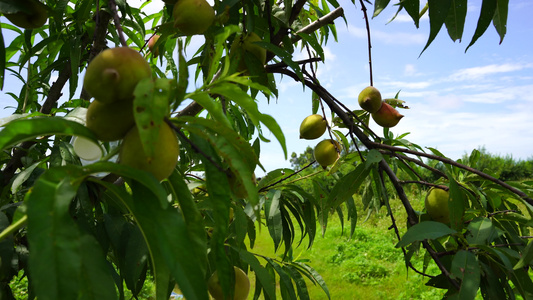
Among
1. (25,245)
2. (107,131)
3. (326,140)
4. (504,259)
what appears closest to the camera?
(107,131)

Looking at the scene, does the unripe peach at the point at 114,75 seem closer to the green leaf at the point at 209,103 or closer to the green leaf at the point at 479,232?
the green leaf at the point at 209,103

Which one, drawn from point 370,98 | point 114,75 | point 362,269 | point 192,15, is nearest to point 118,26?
point 114,75

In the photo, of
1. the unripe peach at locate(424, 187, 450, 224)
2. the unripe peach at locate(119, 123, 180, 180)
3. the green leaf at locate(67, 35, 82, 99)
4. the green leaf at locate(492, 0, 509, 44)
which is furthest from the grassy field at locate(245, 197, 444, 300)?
the unripe peach at locate(119, 123, 180, 180)

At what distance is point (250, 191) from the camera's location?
1.32 feet

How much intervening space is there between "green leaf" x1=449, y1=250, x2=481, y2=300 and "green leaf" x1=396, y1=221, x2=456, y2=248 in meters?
0.05

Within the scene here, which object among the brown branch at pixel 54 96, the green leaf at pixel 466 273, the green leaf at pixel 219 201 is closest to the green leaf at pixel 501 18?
the green leaf at pixel 466 273

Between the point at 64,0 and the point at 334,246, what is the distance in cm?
601

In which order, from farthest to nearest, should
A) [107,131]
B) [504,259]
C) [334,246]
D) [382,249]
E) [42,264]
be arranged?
1. [334,246]
2. [382,249]
3. [504,259]
4. [107,131]
5. [42,264]

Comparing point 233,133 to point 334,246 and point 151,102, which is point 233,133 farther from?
point 334,246

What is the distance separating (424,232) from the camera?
28.3 inches

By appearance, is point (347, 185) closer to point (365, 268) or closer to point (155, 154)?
point (155, 154)

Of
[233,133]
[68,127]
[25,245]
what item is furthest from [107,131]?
[25,245]

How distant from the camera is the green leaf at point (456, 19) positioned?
0.77m

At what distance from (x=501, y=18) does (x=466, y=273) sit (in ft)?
1.68
